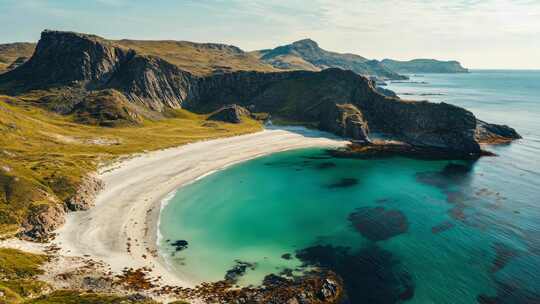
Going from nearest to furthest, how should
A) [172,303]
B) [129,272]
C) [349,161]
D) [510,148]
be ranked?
[172,303] < [129,272] < [349,161] < [510,148]

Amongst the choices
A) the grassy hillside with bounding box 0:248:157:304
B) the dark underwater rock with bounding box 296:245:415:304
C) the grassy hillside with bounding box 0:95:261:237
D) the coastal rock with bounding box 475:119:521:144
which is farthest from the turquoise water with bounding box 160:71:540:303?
the coastal rock with bounding box 475:119:521:144

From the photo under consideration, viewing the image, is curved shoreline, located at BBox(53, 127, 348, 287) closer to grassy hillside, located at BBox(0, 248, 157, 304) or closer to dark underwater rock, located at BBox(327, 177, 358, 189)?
grassy hillside, located at BBox(0, 248, 157, 304)

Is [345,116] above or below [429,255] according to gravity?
above

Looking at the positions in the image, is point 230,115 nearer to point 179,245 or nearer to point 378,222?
point 378,222

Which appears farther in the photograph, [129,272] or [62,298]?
[129,272]

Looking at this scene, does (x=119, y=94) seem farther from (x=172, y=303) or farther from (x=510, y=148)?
(x=510, y=148)

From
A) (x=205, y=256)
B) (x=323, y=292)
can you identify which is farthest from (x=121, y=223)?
(x=323, y=292)
